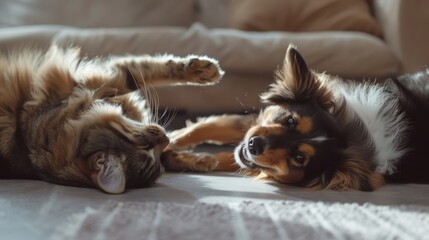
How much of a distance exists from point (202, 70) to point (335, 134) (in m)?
0.56

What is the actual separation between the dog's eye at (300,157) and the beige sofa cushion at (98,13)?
1.93m

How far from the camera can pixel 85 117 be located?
6.07 feet

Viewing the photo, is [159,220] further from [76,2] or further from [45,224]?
[76,2]

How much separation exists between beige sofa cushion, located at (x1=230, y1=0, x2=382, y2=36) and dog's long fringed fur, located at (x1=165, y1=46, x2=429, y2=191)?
1055 millimetres

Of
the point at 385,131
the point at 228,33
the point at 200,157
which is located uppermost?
the point at 228,33

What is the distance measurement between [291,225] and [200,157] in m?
0.95

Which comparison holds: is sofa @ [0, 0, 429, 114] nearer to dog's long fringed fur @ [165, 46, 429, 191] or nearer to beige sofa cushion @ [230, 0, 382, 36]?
beige sofa cushion @ [230, 0, 382, 36]

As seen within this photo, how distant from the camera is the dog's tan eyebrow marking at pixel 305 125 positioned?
2.01 meters

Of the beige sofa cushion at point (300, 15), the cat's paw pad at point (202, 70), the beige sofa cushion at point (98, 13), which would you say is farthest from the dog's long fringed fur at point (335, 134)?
the beige sofa cushion at point (98, 13)

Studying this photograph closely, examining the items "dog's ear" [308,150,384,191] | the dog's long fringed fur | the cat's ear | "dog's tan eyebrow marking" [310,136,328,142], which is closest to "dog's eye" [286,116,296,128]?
the dog's long fringed fur

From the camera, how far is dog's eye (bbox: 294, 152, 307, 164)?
1.98 metres

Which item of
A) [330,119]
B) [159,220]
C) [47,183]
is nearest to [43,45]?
[47,183]

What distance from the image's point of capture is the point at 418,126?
7.06 feet

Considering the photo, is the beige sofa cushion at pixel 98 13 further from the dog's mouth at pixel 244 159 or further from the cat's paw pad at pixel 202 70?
the dog's mouth at pixel 244 159
